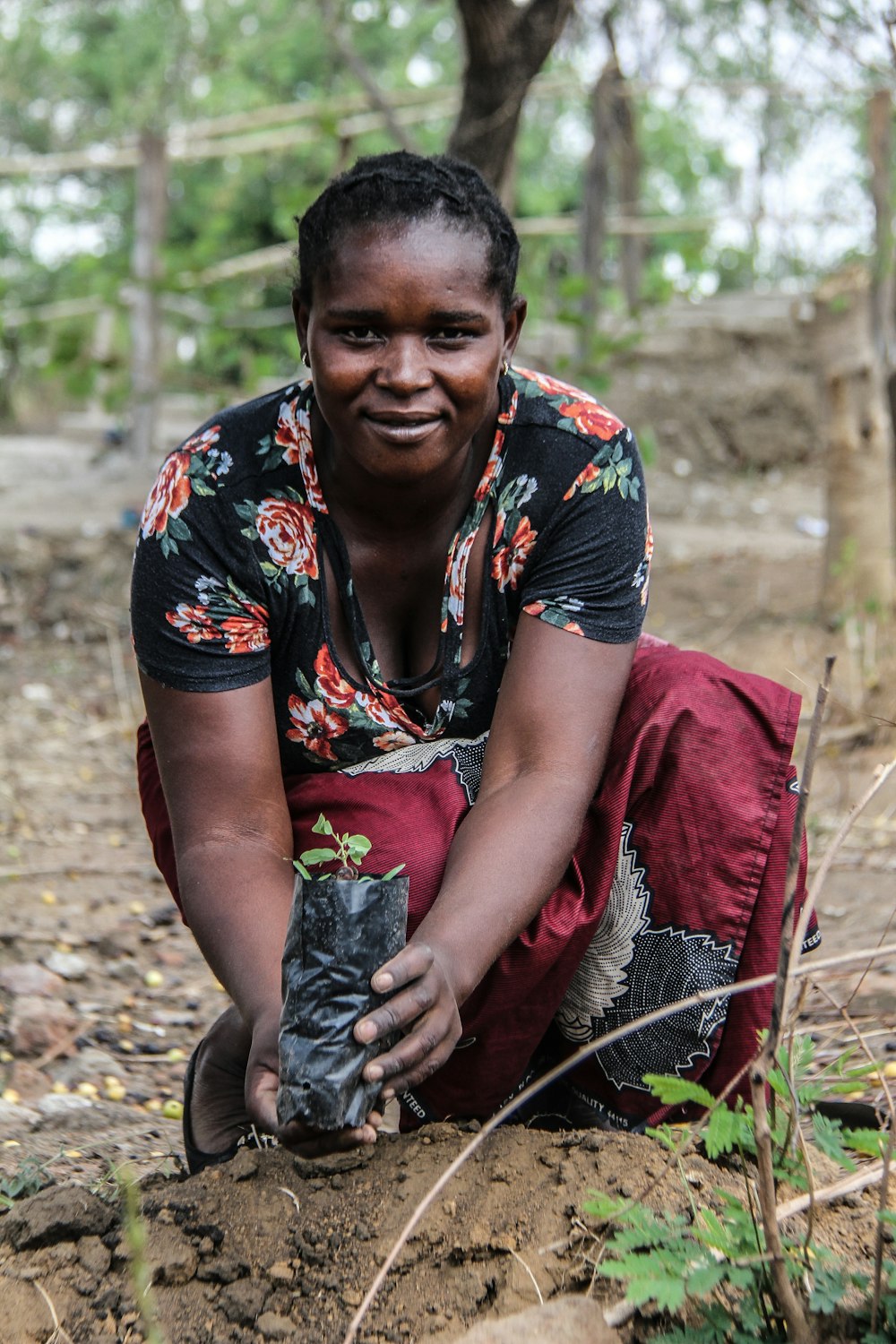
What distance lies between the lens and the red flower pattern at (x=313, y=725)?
2.24 meters

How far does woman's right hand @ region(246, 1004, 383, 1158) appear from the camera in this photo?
160 centimetres

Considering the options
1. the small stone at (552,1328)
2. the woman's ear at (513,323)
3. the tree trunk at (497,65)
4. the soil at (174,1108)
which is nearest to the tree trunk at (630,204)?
the soil at (174,1108)

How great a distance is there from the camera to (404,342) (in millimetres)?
1975

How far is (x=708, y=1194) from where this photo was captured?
1729 mm

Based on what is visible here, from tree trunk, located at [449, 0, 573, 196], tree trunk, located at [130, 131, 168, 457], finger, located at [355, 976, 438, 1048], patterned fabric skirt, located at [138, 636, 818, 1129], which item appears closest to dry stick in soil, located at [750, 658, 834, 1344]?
finger, located at [355, 976, 438, 1048]

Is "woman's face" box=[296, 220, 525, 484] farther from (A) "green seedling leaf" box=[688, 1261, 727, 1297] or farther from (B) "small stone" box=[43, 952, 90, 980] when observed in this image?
(B) "small stone" box=[43, 952, 90, 980]

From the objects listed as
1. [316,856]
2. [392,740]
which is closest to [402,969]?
[316,856]

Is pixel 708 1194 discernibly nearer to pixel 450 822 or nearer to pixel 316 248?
pixel 450 822

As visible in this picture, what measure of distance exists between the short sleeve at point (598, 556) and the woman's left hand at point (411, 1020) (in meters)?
0.65

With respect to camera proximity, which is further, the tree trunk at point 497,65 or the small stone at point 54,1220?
the tree trunk at point 497,65

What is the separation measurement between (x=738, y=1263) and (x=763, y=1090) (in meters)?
0.25

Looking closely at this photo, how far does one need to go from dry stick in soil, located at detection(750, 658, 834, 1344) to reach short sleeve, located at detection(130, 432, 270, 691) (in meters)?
1.03

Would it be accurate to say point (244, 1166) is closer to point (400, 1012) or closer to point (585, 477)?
point (400, 1012)

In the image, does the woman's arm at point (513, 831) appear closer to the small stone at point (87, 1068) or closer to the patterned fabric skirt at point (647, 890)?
the patterned fabric skirt at point (647, 890)
